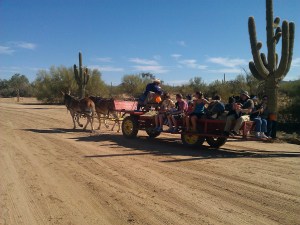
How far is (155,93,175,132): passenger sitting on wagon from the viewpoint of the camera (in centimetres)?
1394

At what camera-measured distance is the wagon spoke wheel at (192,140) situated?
12.7m

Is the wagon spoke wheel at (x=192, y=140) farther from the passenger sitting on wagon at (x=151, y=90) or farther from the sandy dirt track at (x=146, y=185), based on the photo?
the passenger sitting on wagon at (x=151, y=90)

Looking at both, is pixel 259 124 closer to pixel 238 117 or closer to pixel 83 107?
pixel 238 117

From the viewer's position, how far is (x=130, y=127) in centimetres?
1543

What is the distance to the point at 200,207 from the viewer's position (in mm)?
6398

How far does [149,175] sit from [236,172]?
2.10m

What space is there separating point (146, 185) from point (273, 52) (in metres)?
11.9

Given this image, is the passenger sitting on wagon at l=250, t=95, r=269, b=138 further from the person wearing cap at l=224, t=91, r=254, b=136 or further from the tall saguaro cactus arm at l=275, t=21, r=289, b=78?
the tall saguaro cactus arm at l=275, t=21, r=289, b=78

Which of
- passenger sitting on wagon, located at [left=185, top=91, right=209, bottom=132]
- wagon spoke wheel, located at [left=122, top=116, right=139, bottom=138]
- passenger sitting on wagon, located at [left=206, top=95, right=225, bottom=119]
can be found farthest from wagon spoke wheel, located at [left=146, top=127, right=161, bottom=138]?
passenger sitting on wagon, located at [left=206, top=95, right=225, bottom=119]

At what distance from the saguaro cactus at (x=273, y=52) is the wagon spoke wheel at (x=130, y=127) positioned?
20.8 feet

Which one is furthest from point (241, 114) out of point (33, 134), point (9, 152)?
point (33, 134)

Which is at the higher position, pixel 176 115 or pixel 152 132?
pixel 176 115

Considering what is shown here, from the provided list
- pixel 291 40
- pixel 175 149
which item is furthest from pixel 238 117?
pixel 291 40

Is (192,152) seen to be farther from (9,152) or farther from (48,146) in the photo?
(9,152)
